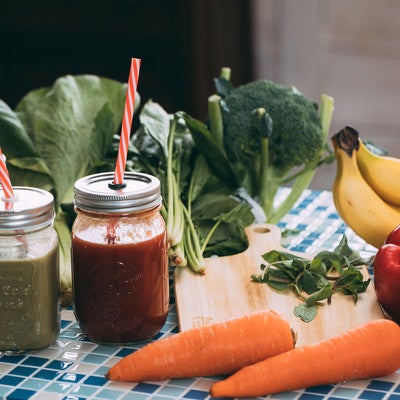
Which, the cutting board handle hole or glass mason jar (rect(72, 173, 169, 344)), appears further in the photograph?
the cutting board handle hole

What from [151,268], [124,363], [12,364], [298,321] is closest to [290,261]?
[298,321]

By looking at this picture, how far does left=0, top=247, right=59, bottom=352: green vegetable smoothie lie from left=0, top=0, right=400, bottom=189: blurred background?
247 cm

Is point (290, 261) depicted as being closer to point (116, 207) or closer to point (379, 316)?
point (379, 316)

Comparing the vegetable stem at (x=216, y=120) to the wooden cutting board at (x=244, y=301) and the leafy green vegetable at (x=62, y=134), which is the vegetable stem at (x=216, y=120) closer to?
the leafy green vegetable at (x=62, y=134)

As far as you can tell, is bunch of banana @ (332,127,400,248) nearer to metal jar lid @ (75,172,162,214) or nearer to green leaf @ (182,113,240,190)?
green leaf @ (182,113,240,190)

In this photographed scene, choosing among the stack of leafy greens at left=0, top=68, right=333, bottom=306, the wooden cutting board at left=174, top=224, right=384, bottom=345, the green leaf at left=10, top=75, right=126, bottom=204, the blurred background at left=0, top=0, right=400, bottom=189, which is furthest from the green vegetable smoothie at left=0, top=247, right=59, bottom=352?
the blurred background at left=0, top=0, right=400, bottom=189

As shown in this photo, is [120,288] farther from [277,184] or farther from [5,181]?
[277,184]

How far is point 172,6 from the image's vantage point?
150 inches

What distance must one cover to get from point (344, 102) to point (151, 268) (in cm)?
270

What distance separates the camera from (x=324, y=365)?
1.36m

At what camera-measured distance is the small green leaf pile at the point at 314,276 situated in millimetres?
1564

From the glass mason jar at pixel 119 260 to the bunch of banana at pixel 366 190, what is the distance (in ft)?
1.54

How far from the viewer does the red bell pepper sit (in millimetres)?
1497

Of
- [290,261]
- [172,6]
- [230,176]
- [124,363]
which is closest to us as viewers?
[124,363]
